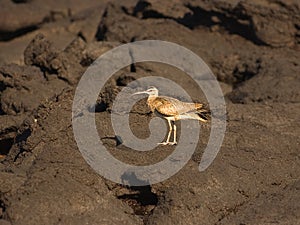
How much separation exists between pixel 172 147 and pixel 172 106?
0.56m

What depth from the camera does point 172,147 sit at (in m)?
7.48

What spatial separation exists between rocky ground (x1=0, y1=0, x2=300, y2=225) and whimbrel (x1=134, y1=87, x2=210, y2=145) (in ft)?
0.78

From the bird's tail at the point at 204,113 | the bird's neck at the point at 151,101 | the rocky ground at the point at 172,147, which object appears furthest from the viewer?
the bird's tail at the point at 204,113

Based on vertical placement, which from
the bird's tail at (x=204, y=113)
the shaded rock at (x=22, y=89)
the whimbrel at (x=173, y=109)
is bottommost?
the shaded rock at (x=22, y=89)

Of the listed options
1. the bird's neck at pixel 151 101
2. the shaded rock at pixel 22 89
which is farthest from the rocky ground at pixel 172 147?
the bird's neck at pixel 151 101

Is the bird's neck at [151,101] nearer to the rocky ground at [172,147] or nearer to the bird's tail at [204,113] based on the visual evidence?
the rocky ground at [172,147]

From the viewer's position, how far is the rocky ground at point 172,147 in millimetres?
6680

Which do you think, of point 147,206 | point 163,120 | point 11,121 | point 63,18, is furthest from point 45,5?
point 147,206

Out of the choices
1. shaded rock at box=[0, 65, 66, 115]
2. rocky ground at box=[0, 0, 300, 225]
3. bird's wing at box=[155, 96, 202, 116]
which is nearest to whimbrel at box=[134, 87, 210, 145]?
bird's wing at box=[155, 96, 202, 116]

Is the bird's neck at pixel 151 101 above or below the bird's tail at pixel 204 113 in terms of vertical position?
above

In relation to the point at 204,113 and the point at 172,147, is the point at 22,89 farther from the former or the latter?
the point at 172,147

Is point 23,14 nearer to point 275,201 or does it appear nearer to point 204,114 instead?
point 204,114

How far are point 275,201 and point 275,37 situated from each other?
21.9ft

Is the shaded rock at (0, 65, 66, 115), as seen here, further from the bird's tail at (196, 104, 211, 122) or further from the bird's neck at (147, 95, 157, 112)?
the bird's tail at (196, 104, 211, 122)
